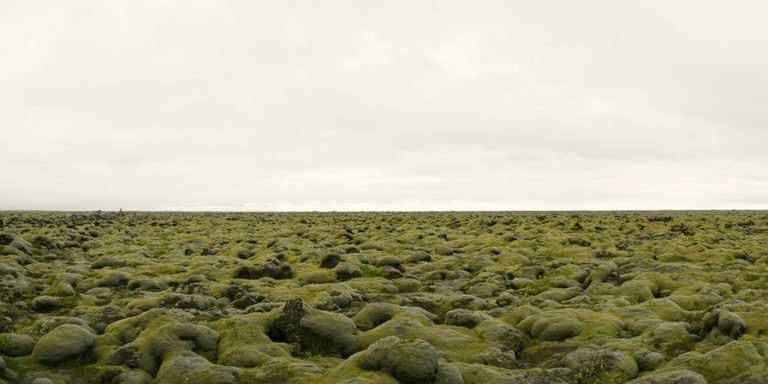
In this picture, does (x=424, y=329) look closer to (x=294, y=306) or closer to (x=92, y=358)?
(x=294, y=306)

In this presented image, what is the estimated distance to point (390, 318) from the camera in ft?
46.4

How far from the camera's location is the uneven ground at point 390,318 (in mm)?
10070

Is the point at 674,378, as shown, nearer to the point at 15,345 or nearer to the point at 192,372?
the point at 192,372

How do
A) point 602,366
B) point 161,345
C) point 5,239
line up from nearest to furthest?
point 602,366 < point 161,345 < point 5,239

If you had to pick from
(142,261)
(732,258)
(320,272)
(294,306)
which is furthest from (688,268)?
(142,261)

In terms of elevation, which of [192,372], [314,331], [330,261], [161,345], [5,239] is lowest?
[192,372]

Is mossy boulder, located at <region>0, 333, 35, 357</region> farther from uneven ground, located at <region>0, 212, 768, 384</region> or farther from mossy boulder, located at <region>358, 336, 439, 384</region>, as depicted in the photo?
mossy boulder, located at <region>358, 336, 439, 384</region>

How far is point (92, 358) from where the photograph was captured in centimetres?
1134

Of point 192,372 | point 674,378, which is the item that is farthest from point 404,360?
point 674,378

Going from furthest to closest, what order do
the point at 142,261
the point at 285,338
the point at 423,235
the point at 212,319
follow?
1. the point at 423,235
2. the point at 142,261
3. the point at 212,319
4. the point at 285,338

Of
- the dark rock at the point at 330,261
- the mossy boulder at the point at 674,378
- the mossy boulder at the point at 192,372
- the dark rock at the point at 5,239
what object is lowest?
the mossy boulder at the point at 192,372

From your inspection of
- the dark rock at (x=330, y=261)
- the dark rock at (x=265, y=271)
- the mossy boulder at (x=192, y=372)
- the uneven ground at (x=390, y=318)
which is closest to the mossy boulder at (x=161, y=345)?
the uneven ground at (x=390, y=318)

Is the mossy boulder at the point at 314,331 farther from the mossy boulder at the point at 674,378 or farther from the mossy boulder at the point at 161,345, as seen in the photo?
the mossy boulder at the point at 674,378

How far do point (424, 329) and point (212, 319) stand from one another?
664cm
